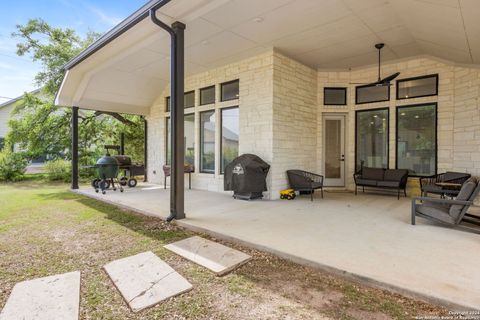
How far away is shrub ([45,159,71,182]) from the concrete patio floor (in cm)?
647

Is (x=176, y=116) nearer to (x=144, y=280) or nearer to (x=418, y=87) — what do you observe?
(x=144, y=280)

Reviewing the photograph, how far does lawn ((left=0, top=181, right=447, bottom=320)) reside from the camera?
1877mm

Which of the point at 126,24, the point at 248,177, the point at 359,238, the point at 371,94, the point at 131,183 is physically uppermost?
the point at 126,24

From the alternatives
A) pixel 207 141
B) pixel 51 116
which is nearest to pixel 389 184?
pixel 207 141

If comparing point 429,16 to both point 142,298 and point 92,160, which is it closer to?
point 142,298

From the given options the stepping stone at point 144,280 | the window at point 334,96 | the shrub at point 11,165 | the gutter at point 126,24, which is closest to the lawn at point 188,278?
the stepping stone at point 144,280

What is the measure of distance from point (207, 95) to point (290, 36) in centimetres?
311

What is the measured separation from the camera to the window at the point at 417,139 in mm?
6109

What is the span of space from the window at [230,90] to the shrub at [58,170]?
782cm

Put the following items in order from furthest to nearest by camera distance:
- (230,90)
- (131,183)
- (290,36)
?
(131,183)
(230,90)
(290,36)

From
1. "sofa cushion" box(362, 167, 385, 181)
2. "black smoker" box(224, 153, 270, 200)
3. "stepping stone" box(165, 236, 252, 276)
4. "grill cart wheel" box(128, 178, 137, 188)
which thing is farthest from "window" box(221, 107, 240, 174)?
"stepping stone" box(165, 236, 252, 276)

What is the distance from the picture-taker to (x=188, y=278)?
238 centimetres

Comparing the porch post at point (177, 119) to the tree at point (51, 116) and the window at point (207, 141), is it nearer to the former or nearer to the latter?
the window at point (207, 141)

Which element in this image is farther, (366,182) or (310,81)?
(310,81)
